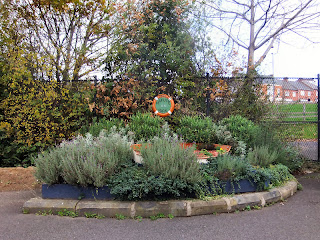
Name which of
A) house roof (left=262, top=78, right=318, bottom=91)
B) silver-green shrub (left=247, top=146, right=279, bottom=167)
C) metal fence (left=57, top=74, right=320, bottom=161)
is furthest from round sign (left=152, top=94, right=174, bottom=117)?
house roof (left=262, top=78, right=318, bottom=91)

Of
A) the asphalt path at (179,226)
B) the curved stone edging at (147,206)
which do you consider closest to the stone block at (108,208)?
the curved stone edging at (147,206)

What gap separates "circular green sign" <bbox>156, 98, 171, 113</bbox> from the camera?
733cm

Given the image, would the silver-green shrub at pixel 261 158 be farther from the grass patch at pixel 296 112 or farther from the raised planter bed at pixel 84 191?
the grass patch at pixel 296 112

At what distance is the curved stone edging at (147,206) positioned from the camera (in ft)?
12.6

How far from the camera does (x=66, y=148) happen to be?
15.6ft

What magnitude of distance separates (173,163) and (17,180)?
11.9 feet

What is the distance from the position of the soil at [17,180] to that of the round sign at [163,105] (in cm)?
335

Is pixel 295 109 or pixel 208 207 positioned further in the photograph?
pixel 295 109

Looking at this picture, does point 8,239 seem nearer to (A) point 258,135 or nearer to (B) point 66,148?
(B) point 66,148

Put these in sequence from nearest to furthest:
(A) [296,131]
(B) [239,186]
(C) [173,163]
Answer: (C) [173,163] → (B) [239,186] → (A) [296,131]

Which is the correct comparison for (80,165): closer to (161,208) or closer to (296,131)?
(161,208)

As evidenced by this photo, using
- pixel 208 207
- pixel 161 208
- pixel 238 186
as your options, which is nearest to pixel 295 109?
pixel 238 186

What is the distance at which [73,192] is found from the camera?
13.9 feet

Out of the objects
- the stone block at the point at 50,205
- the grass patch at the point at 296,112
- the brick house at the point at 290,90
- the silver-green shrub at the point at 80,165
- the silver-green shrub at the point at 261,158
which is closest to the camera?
the stone block at the point at 50,205
